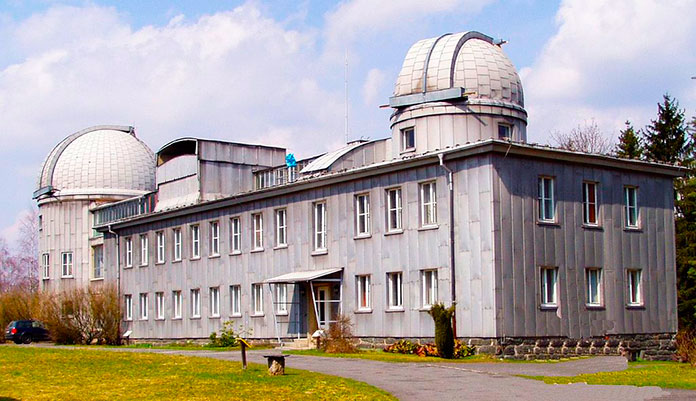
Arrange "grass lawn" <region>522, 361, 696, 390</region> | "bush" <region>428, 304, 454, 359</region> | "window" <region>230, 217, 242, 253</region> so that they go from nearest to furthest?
"grass lawn" <region>522, 361, 696, 390</region> → "bush" <region>428, 304, 454, 359</region> → "window" <region>230, 217, 242, 253</region>

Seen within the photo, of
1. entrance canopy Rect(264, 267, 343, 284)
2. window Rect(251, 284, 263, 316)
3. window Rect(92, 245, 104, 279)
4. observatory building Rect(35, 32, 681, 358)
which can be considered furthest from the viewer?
window Rect(92, 245, 104, 279)

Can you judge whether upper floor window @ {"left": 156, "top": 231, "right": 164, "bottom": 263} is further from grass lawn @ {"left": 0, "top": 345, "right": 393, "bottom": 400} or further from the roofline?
grass lawn @ {"left": 0, "top": 345, "right": 393, "bottom": 400}

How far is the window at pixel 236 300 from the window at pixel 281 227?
3.70 m

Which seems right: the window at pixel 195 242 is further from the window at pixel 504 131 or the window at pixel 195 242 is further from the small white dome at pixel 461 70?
the window at pixel 504 131

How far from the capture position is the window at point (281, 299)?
132ft

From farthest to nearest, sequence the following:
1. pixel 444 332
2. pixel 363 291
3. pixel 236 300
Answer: pixel 236 300 → pixel 363 291 → pixel 444 332

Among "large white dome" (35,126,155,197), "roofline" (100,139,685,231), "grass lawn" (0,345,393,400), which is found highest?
"large white dome" (35,126,155,197)

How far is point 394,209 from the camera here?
114 ft

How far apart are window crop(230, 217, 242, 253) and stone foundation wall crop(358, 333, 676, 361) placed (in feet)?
33.4

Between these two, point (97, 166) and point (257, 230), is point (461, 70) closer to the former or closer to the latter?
point (257, 230)

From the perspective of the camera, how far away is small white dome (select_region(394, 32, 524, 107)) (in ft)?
128

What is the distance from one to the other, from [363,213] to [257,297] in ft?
27.2

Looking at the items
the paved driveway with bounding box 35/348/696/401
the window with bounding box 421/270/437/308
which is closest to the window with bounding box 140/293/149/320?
the paved driveway with bounding box 35/348/696/401

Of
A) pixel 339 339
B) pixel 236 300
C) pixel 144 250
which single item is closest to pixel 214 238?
pixel 236 300
